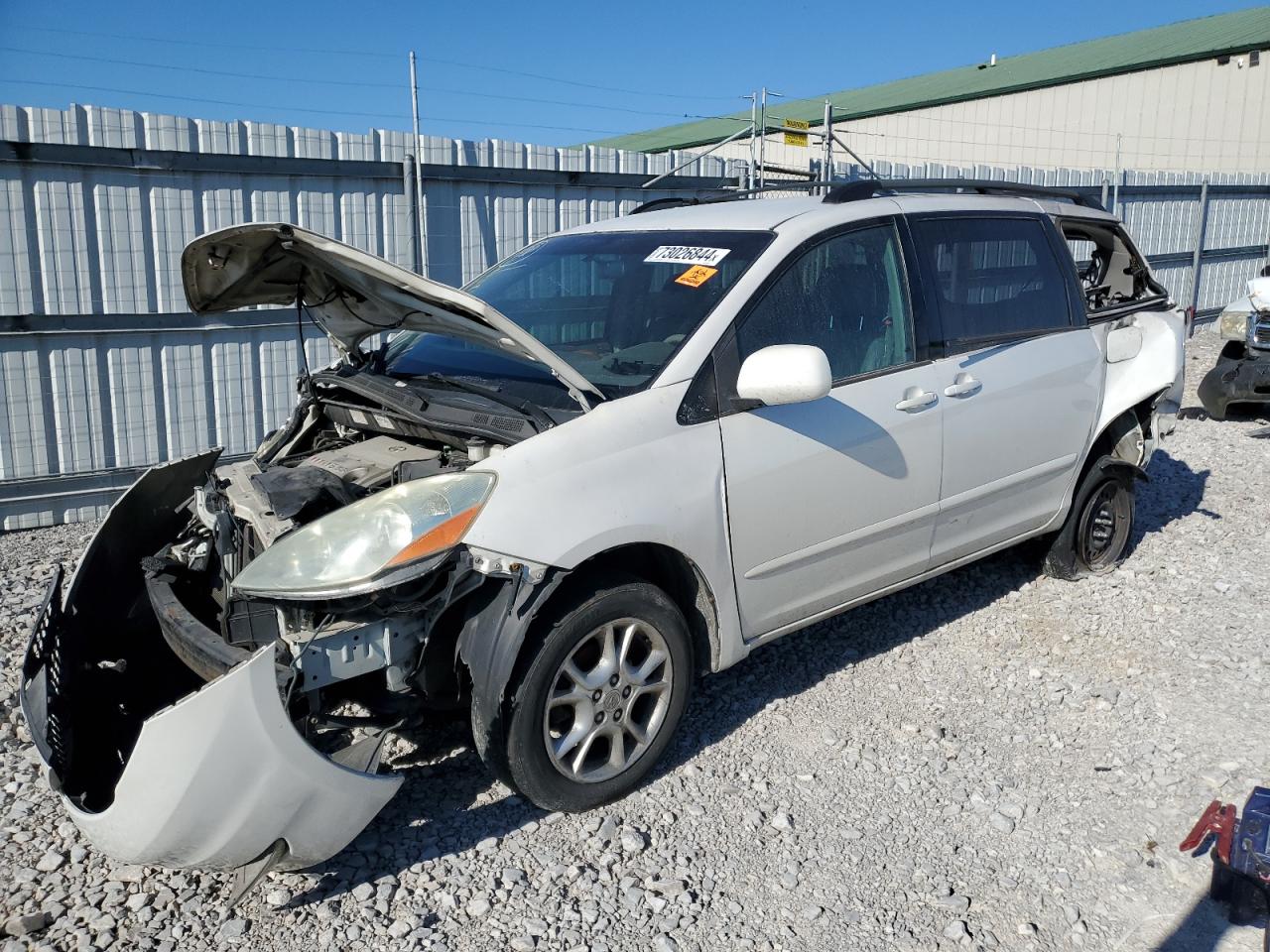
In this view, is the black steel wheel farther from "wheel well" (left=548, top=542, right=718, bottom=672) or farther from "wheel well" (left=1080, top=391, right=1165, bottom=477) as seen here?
"wheel well" (left=548, top=542, right=718, bottom=672)

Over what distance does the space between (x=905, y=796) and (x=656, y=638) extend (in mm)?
1007

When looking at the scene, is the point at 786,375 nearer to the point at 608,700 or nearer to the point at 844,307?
the point at 844,307

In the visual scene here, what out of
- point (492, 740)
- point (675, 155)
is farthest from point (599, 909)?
point (675, 155)

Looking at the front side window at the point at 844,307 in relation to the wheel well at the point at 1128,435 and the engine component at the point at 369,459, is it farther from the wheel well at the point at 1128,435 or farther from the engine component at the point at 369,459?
the wheel well at the point at 1128,435

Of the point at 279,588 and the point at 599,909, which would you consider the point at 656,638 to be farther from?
the point at 279,588

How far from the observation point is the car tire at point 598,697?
3156 mm

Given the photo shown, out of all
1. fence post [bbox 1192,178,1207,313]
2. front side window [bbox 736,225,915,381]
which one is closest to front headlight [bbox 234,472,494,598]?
front side window [bbox 736,225,915,381]

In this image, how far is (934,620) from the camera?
16.5 ft

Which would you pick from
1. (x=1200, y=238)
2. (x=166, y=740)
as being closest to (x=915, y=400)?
(x=166, y=740)

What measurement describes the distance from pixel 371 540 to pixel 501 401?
74 centimetres

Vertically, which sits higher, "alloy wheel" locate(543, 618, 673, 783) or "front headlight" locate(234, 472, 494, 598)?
"front headlight" locate(234, 472, 494, 598)

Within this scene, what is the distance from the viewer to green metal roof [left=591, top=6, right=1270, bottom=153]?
79.0ft

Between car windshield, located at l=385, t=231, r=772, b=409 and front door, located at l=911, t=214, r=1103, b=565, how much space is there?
1.01 m

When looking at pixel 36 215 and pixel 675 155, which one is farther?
pixel 675 155
